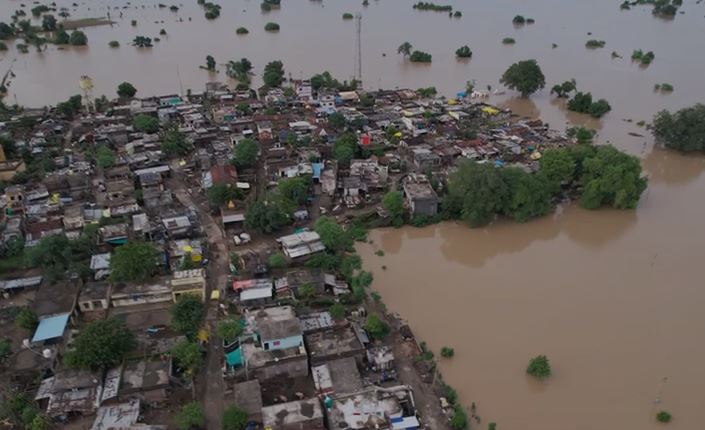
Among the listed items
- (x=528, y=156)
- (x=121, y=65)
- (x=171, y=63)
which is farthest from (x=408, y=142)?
(x=121, y=65)

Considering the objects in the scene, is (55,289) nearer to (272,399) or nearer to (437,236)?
(272,399)

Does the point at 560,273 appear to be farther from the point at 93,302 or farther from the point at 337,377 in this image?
the point at 93,302

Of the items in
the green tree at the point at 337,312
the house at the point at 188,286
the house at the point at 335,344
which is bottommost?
the house at the point at 335,344

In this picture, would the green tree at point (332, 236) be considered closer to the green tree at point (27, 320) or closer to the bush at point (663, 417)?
the green tree at point (27, 320)

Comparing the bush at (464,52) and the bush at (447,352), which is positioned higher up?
the bush at (464,52)

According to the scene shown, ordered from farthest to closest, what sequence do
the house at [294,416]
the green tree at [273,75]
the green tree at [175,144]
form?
the green tree at [273,75]
the green tree at [175,144]
the house at [294,416]

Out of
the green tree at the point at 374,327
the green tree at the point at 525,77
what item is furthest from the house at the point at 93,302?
the green tree at the point at 525,77

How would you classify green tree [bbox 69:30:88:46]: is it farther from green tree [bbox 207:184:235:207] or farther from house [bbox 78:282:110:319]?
house [bbox 78:282:110:319]
